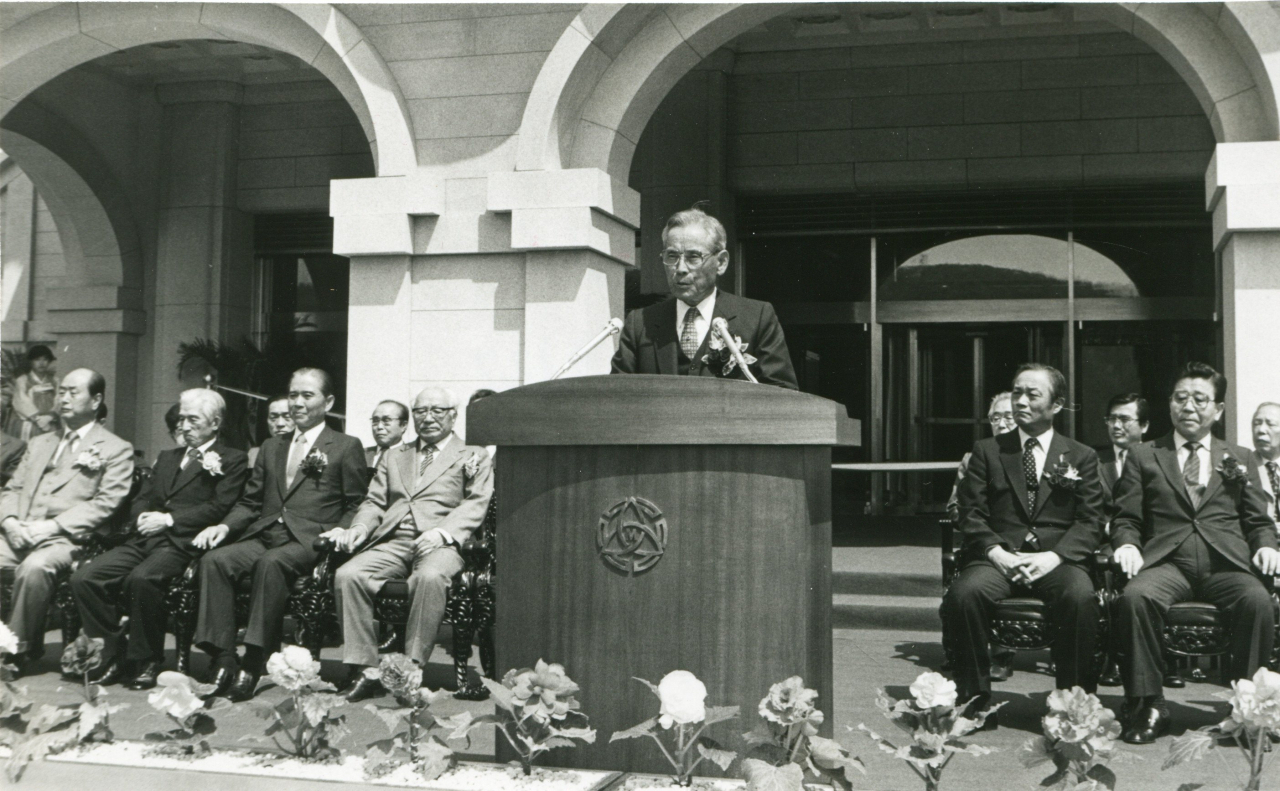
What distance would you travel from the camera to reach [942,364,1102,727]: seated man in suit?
5223mm

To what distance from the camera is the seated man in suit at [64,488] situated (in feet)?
21.4

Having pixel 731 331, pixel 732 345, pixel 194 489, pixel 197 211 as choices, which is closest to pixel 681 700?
pixel 732 345

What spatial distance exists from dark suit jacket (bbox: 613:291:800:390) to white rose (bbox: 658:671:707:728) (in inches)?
51.8

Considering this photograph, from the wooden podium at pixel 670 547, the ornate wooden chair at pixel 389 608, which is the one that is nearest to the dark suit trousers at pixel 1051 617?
the ornate wooden chair at pixel 389 608

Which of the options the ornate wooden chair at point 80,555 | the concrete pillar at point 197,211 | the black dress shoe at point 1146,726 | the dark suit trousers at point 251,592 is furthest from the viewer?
the concrete pillar at point 197,211

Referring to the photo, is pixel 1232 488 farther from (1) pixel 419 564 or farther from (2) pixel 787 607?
(1) pixel 419 564

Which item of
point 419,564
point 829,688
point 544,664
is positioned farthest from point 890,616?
point 544,664

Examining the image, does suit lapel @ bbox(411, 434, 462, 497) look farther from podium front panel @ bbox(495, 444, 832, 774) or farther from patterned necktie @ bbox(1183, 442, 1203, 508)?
patterned necktie @ bbox(1183, 442, 1203, 508)

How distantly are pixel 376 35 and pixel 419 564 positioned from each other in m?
4.10

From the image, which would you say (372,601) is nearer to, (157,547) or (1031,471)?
(157,547)

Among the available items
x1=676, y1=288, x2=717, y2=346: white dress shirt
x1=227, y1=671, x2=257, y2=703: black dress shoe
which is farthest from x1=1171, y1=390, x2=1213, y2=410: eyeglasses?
x1=227, y1=671, x2=257, y2=703: black dress shoe

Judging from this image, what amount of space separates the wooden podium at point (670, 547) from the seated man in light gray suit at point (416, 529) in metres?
2.73

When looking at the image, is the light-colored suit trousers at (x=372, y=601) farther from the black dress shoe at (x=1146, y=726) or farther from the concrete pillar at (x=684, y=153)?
the concrete pillar at (x=684, y=153)

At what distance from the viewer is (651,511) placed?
10.1 feet
